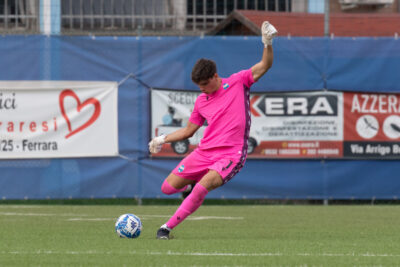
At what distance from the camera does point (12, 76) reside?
15.2m

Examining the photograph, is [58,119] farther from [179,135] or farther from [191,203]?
[191,203]

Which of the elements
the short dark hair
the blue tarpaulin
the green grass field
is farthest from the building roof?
the short dark hair

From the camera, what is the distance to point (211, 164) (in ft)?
30.0

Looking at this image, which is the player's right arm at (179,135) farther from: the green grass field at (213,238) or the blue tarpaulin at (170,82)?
the blue tarpaulin at (170,82)

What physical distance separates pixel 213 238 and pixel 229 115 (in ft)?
3.86

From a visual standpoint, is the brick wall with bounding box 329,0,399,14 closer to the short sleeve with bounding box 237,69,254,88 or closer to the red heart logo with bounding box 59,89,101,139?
the red heart logo with bounding box 59,89,101,139

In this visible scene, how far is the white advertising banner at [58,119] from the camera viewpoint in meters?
15.1

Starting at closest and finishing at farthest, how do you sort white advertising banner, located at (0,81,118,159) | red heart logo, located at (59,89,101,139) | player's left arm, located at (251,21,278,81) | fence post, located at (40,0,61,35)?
player's left arm, located at (251,21,278,81), white advertising banner, located at (0,81,118,159), red heart logo, located at (59,89,101,139), fence post, located at (40,0,61,35)

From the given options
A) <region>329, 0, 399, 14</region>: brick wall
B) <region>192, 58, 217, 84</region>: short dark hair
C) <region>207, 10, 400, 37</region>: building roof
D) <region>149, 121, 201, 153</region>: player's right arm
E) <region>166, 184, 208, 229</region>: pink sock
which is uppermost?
<region>329, 0, 399, 14</region>: brick wall

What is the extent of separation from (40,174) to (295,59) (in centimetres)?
451

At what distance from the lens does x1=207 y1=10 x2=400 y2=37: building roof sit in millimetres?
16609

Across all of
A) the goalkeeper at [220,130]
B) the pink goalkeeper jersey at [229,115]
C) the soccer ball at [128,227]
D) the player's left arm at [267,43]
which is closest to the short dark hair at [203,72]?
the goalkeeper at [220,130]

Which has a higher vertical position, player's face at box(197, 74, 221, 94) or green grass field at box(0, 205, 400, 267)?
player's face at box(197, 74, 221, 94)

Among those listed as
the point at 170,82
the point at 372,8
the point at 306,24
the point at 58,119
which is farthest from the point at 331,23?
the point at 58,119
